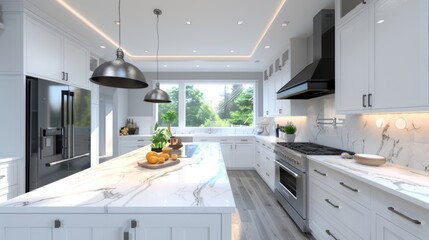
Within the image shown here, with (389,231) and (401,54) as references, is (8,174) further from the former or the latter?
(401,54)

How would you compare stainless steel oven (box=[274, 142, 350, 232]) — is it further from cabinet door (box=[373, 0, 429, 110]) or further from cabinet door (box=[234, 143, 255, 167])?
cabinet door (box=[234, 143, 255, 167])

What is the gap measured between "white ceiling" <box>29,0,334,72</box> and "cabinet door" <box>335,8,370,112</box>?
0.62 m

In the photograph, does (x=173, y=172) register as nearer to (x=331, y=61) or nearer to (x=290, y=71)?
(x=331, y=61)

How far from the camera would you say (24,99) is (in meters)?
2.37

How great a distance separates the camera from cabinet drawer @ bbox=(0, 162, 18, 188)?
2.14m

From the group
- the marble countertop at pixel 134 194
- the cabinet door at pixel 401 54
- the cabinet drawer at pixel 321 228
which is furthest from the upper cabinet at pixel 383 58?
the marble countertop at pixel 134 194

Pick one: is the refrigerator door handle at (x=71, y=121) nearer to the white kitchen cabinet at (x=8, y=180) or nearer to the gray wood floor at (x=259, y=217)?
the white kitchen cabinet at (x=8, y=180)

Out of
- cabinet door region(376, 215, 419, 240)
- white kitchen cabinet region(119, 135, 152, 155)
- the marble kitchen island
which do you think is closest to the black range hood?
cabinet door region(376, 215, 419, 240)

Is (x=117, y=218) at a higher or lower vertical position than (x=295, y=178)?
higher

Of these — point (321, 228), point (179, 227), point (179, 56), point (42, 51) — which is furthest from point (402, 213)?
point (179, 56)

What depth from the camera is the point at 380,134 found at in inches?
Answer: 81.7

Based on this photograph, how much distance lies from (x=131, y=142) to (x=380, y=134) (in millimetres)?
5088

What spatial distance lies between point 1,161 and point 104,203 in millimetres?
1973

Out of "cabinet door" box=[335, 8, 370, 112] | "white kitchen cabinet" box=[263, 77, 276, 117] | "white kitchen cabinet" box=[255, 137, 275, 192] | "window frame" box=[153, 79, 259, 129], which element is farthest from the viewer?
"window frame" box=[153, 79, 259, 129]
